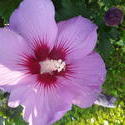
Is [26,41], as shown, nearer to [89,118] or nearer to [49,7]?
[49,7]

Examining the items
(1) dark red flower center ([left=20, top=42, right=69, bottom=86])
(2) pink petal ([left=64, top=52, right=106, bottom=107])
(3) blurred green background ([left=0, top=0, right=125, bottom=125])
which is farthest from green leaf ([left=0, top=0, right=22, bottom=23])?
(2) pink petal ([left=64, top=52, right=106, bottom=107])

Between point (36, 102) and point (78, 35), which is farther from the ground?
point (78, 35)

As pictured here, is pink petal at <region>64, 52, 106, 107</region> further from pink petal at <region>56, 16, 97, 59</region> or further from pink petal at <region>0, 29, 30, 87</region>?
pink petal at <region>0, 29, 30, 87</region>

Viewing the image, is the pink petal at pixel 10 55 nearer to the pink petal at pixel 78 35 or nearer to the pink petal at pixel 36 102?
the pink petal at pixel 36 102

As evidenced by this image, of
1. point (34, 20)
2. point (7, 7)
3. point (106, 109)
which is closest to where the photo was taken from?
point (34, 20)

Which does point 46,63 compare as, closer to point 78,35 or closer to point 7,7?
point 78,35

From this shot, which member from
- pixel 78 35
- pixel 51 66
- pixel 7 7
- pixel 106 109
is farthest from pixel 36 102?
pixel 106 109
